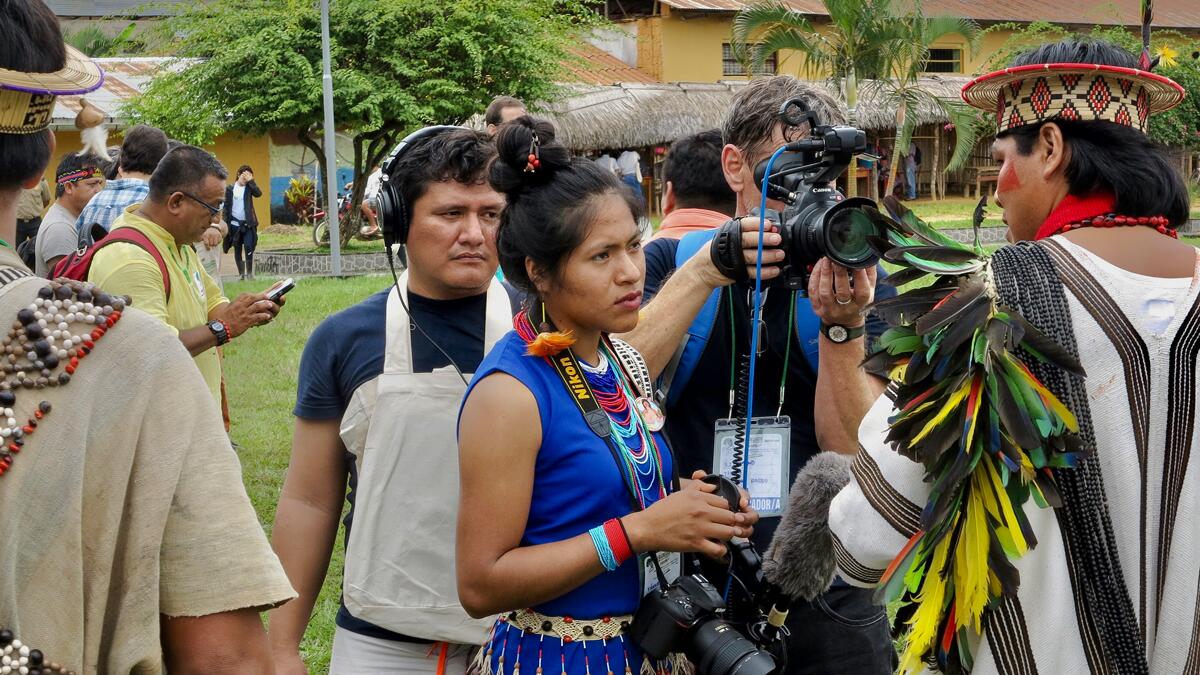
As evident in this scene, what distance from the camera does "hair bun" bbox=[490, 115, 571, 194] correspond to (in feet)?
8.32

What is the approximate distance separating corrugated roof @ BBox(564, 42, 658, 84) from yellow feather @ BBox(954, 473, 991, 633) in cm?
2951

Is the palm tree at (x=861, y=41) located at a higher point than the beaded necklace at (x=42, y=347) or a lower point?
lower

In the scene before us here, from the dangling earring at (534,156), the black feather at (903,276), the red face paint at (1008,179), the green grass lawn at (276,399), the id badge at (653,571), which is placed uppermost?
the dangling earring at (534,156)

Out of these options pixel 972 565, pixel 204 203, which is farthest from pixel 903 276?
pixel 204 203

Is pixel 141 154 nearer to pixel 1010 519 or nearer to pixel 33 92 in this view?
pixel 33 92

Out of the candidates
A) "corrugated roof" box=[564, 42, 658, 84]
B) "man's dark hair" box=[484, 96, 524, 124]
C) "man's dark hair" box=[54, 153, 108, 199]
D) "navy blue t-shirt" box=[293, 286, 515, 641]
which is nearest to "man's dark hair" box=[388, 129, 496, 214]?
A: "navy blue t-shirt" box=[293, 286, 515, 641]

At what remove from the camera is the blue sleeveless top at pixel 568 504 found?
2.40 meters

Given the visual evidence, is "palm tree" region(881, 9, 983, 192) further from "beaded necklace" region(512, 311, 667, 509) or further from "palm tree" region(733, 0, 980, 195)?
"beaded necklace" region(512, 311, 667, 509)

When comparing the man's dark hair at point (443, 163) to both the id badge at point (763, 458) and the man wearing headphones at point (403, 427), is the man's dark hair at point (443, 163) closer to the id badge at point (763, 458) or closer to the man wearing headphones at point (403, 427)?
the man wearing headphones at point (403, 427)

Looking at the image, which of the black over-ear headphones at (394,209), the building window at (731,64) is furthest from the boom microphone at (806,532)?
the building window at (731,64)

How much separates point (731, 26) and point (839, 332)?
31720mm

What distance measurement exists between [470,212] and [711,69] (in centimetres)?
3166

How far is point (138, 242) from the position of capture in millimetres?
5184

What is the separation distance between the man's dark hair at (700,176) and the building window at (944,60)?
110 feet
